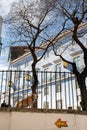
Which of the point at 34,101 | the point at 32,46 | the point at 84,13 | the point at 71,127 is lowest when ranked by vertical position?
the point at 71,127

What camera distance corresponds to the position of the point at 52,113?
841cm

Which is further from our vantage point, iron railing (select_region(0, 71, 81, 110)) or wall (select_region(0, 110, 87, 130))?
iron railing (select_region(0, 71, 81, 110))

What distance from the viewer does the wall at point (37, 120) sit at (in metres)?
8.00

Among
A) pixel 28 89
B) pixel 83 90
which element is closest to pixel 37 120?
pixel 83 90

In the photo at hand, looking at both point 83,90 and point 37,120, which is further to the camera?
point 83,90

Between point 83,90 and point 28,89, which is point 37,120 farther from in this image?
point 28,89

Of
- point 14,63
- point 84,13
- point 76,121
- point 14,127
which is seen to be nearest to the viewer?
point 14,127

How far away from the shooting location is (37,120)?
8211 mm

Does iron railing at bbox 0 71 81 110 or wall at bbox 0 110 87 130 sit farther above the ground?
iron railing at bbox 0 71 81 110

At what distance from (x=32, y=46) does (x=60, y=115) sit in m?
4.68

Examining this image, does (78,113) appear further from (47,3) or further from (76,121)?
(47,3)

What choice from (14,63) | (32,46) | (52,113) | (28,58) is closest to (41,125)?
(52,113)

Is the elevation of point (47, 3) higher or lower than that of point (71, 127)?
higher

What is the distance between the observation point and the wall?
8000 millimetres
